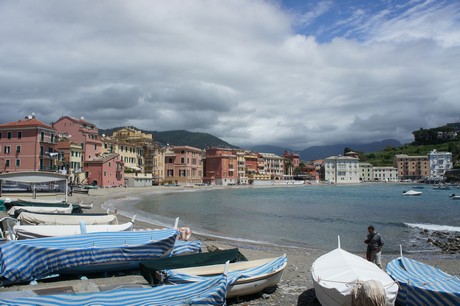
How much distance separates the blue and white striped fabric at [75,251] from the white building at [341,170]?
185 meters

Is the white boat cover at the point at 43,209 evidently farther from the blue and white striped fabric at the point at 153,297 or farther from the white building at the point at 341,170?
the white building at the point at 341,170

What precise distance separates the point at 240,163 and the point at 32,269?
411ft

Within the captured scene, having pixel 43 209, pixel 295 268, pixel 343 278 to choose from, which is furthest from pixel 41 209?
pixel 343 278

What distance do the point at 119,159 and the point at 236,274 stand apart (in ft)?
247

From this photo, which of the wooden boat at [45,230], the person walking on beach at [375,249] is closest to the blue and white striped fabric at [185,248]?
the wooden boat at [45,230]

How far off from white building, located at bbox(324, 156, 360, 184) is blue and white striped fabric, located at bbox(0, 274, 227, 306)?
618ft

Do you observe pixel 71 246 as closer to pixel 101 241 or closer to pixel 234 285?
pixel 101 241

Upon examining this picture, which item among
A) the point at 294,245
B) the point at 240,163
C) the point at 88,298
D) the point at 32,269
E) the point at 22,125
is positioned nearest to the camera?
the point at 88,298

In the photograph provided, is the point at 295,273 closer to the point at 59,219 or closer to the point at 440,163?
the point at 59,219

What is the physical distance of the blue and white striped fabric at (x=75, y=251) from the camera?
10609 millimetres

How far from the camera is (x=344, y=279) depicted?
8.82 m

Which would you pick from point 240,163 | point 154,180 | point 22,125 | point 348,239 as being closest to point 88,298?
point 348,239

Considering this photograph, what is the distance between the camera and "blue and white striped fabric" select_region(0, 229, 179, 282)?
34.8ft

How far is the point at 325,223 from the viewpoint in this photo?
34406mm
